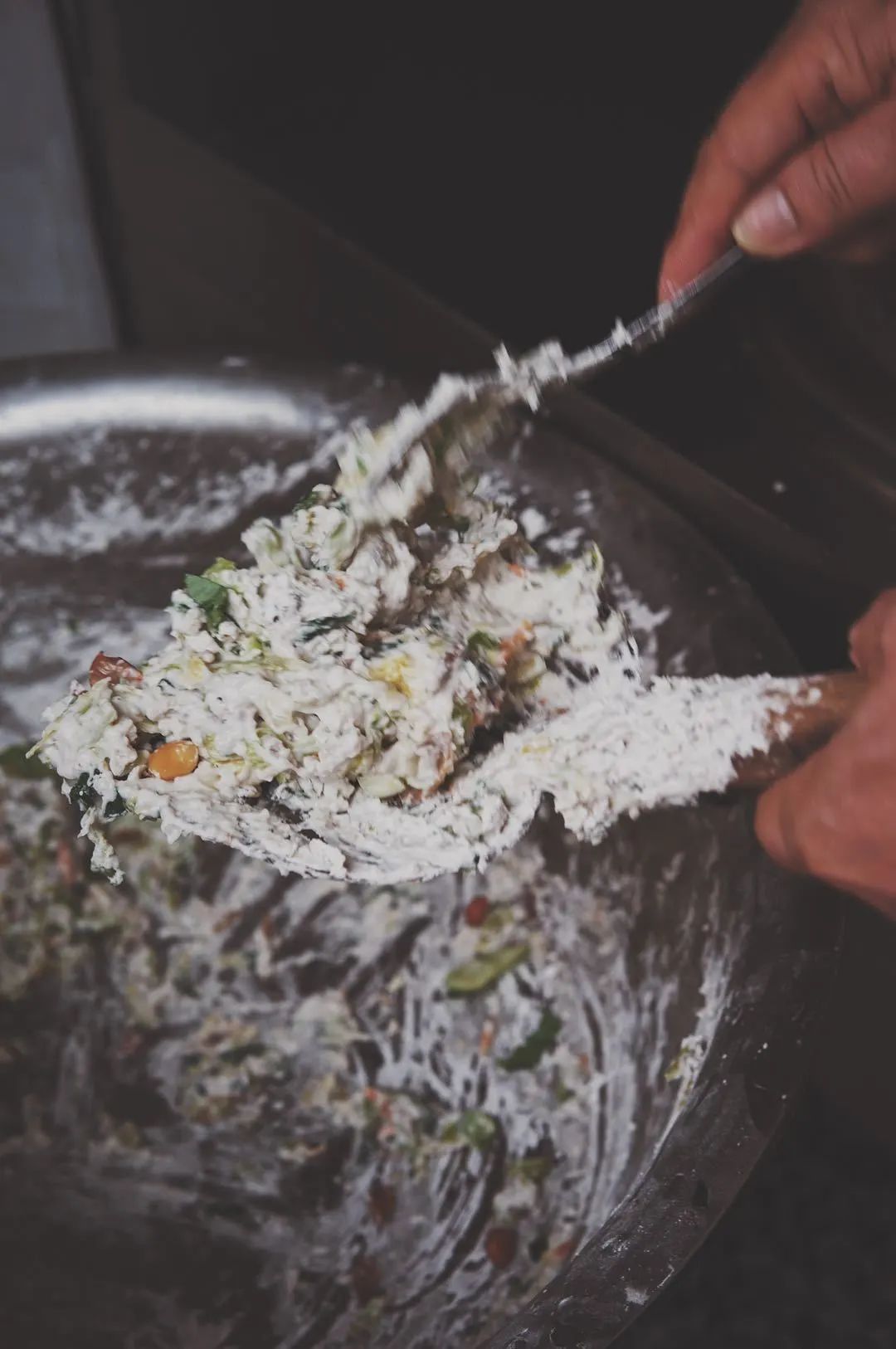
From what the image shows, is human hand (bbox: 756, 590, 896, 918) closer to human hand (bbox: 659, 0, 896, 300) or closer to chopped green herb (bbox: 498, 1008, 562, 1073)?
human hand (bbox: 659, 0, 896, 300)

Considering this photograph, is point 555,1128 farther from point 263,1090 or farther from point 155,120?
point 155,120

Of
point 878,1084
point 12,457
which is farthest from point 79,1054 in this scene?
point 878,1084

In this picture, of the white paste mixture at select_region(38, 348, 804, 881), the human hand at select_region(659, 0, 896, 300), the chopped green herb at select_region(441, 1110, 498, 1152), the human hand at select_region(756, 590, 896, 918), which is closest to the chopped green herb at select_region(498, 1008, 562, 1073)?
the chopped green herb at select_region(441, 1110, 498, 1152)

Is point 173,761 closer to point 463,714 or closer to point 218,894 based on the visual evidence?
point 463,714

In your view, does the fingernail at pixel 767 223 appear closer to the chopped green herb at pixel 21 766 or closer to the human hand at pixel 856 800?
the human hand at pixel 856 800

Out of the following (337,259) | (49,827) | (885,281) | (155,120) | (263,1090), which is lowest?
(263,1090)

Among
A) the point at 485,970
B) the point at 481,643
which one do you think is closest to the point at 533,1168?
the point at 485,970

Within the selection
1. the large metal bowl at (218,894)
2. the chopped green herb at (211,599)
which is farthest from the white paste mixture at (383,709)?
the large metal bowl at (218,894)
